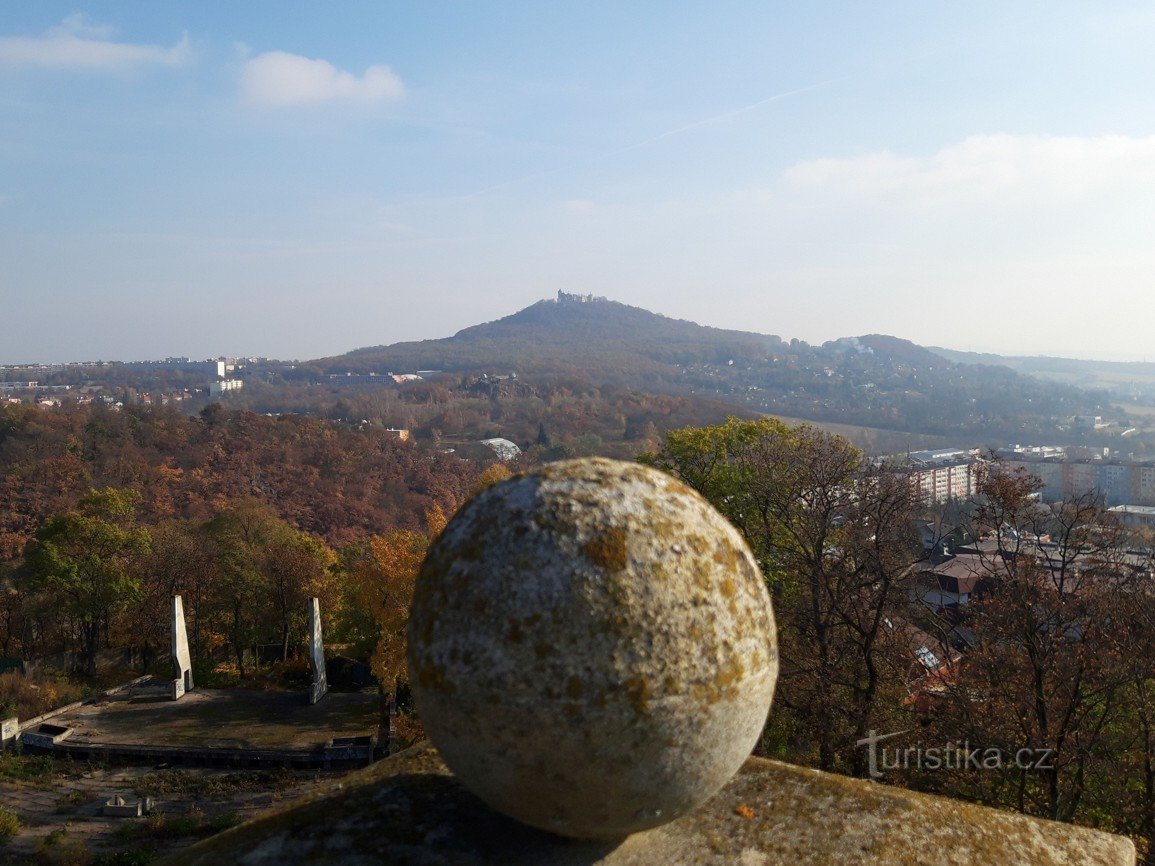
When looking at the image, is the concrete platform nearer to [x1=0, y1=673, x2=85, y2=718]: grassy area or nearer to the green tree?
[x1=0, y1=673, x2=85, y2=718]: grassy area

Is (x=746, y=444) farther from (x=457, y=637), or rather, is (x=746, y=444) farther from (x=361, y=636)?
(x=457, y=637)

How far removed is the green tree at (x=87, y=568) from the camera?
2889 centimetres

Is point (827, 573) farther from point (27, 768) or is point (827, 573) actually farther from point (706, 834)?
point (27, 768)

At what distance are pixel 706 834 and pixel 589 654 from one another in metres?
2.35

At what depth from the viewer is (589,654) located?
4793 millimetres

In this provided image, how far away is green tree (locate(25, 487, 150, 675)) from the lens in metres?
28.9

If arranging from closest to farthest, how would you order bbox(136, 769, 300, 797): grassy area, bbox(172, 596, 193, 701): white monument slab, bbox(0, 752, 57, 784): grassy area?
bbox(136, 769, 300, 797): grassy area, bbox(0, 752, 57, 784): grassy area, bbox(172, 596, 193, 701): white monument slab

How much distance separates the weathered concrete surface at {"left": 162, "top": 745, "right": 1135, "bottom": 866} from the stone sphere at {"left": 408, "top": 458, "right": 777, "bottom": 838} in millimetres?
593

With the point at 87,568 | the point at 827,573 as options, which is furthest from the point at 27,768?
the point at 827,573

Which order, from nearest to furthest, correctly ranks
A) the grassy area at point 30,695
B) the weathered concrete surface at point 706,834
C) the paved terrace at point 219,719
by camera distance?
the weathered concrete surface at point 706,834 < the paved terrace at point 219,719 < the grassy area at point 30,695

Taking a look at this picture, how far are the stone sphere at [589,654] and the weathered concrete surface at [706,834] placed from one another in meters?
0.59

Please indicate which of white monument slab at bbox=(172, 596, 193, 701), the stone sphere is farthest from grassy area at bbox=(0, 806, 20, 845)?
the stone sphere

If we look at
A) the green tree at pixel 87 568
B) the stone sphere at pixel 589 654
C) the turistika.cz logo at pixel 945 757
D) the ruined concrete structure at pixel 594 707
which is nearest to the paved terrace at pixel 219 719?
the green tree at pixel 87 568

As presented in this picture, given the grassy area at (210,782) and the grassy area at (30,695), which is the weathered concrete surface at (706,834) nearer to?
the grassy area at (210,782)
